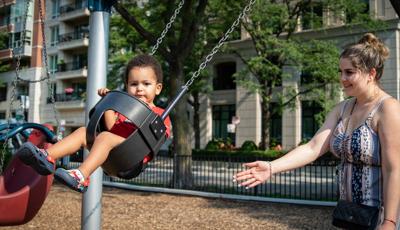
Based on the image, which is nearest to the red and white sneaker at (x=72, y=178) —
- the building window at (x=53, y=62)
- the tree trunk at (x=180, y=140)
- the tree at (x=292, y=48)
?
the tree trunk at (x=180, y=140)

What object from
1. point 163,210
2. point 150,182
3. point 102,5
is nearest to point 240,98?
point 150,182

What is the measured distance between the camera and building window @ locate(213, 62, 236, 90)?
33.1 meters

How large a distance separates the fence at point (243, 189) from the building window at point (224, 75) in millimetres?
17186

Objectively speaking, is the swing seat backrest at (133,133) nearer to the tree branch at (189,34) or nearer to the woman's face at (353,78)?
the woman's face at (353,78)

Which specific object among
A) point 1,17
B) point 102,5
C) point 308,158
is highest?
point 1,17

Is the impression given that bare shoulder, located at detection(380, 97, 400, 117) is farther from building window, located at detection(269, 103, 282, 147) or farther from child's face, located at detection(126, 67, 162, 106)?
building window, located at detection(269, 103, 282, 147)

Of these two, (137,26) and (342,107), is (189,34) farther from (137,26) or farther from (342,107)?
(342,107)

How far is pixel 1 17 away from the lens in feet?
140

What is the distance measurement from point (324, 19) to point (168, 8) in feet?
40.8

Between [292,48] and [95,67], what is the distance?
14928 millimetres

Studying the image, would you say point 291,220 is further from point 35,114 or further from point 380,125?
point 35,114

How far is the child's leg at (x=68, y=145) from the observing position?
3203 millimetres

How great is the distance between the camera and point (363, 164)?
2.50m

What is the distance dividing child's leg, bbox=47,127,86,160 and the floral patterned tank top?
1.81 m
